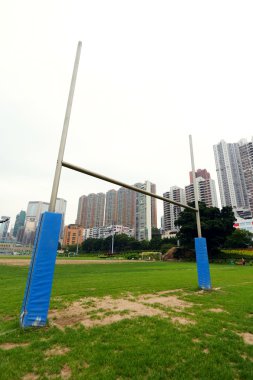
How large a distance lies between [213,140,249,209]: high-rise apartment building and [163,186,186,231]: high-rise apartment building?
2004 centimetres

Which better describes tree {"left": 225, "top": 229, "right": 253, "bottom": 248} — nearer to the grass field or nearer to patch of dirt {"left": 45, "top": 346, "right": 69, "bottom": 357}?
the grass field

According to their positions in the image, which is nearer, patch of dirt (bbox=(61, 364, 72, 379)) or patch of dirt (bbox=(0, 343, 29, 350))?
patch of dirt (bbox=(61, 364, 72, 379))

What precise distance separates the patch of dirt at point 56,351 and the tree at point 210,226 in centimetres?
3705

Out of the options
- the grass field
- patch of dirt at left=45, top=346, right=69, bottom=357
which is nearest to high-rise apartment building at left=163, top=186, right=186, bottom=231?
the grass field

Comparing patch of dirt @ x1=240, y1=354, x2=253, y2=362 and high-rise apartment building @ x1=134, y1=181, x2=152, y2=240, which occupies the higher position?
high-rise apartment building @ x1=134, y1=181, x2=152, y2=240

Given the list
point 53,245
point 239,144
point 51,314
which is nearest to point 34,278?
point 53,245

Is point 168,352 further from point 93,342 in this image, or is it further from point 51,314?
point 51,314

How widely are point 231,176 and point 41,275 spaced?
4479 inches

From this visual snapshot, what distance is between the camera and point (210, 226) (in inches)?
1476

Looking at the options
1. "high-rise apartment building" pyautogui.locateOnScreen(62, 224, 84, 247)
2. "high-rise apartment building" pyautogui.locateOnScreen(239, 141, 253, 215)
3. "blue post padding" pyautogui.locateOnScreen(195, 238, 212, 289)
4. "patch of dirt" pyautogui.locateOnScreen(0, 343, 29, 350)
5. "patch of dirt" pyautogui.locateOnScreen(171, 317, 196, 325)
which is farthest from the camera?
"high-rise apartment building" pyautogui.locateOnScreen(62, 224, 84, 247)

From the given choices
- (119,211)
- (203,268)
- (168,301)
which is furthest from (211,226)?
(119,211)

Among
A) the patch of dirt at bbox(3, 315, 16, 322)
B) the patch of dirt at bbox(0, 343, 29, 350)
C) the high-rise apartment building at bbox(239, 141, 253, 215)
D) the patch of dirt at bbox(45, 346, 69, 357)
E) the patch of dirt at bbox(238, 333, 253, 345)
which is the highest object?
the high-rise apartment building at bbox(239, 141, 253, 215)

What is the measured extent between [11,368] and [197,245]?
27.6 ft

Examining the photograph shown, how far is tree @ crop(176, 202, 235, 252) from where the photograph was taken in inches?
1495
